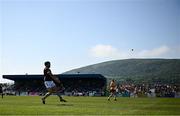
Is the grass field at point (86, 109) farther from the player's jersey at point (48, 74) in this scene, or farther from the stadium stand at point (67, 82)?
the stadium stand at point (67, 82)

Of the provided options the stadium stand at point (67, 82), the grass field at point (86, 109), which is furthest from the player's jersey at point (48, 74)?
the stadium stand at point (67, 82)

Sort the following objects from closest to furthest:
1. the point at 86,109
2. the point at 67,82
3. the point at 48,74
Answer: the point at 86,109 → the point at 48,74 → the point at 67,82

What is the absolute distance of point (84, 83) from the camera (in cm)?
8419

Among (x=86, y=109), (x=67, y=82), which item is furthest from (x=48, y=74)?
(x=67, y=82)

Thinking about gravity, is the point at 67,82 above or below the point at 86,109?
above

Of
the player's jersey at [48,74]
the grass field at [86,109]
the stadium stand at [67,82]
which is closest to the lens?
the grass field at [86,109]

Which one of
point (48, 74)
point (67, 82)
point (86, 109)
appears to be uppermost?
point (67, 82)

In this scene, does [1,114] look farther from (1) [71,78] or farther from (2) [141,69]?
(2) [141,69]

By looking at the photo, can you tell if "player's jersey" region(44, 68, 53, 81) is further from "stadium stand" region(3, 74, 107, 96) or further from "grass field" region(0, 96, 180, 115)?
"stadium stand" region(3, 74, 107, 96)

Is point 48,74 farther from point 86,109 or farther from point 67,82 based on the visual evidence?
point 67,82

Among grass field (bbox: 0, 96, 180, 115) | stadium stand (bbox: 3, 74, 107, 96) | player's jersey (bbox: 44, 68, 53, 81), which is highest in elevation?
stadium stand (bbox: 3, 74, 107, 96)

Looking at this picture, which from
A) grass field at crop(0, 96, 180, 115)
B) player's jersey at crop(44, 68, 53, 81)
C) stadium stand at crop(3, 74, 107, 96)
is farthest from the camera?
stadium stand at crop(3, 74, 107, 96)

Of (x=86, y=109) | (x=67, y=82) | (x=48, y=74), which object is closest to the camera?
(x=86, y=109)

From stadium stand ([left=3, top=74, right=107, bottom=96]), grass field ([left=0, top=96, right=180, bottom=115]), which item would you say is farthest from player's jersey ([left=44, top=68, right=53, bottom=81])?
stadium stand ([left=3, top=74, right=107, bottom=96])
